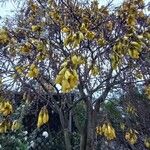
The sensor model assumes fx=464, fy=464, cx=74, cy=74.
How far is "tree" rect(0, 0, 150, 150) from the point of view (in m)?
4.50

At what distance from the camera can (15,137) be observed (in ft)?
28.0

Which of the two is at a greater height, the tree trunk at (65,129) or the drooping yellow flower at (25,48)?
the drooping yellow flower at (25,48)

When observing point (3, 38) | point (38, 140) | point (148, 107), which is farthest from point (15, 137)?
point (3, 38)

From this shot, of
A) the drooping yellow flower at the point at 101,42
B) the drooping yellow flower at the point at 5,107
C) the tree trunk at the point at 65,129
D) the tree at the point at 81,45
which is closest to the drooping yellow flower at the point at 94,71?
the tree at the point at 81,45

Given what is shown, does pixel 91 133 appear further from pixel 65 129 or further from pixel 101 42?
pixel 101 42

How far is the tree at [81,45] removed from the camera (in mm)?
4504

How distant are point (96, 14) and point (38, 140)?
4.44m

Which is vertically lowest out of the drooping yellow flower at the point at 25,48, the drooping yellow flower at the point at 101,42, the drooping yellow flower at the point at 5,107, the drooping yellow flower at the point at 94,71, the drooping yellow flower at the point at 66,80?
the drooping yellow flower at the point at 66,80

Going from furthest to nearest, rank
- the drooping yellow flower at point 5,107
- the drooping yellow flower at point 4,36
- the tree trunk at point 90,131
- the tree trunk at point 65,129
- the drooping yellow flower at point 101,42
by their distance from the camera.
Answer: the tree trunk at point 65,129, the tree trunk at point 90,131, the drooping yellow flower at point 4,36, the drooping yellow flower at point 101,42, the drooping yellow flower at point 5,107

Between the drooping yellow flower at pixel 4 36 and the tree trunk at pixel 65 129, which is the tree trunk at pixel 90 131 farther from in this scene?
the drooping yellow flower at pixel 4 36

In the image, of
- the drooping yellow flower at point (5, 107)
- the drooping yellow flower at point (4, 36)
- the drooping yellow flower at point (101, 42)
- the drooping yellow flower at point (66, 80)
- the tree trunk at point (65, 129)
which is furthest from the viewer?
the tree trunk at point (65, 129)

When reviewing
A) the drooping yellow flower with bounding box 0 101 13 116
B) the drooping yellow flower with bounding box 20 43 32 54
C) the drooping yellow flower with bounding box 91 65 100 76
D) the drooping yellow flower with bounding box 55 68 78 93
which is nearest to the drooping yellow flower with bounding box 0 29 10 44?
the drooping yellow flower with bounding box 20 43 32 54

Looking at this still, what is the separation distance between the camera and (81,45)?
4.61 meters

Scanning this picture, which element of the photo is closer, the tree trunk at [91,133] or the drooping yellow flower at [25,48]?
the drooping yellow flower at [25,48]
